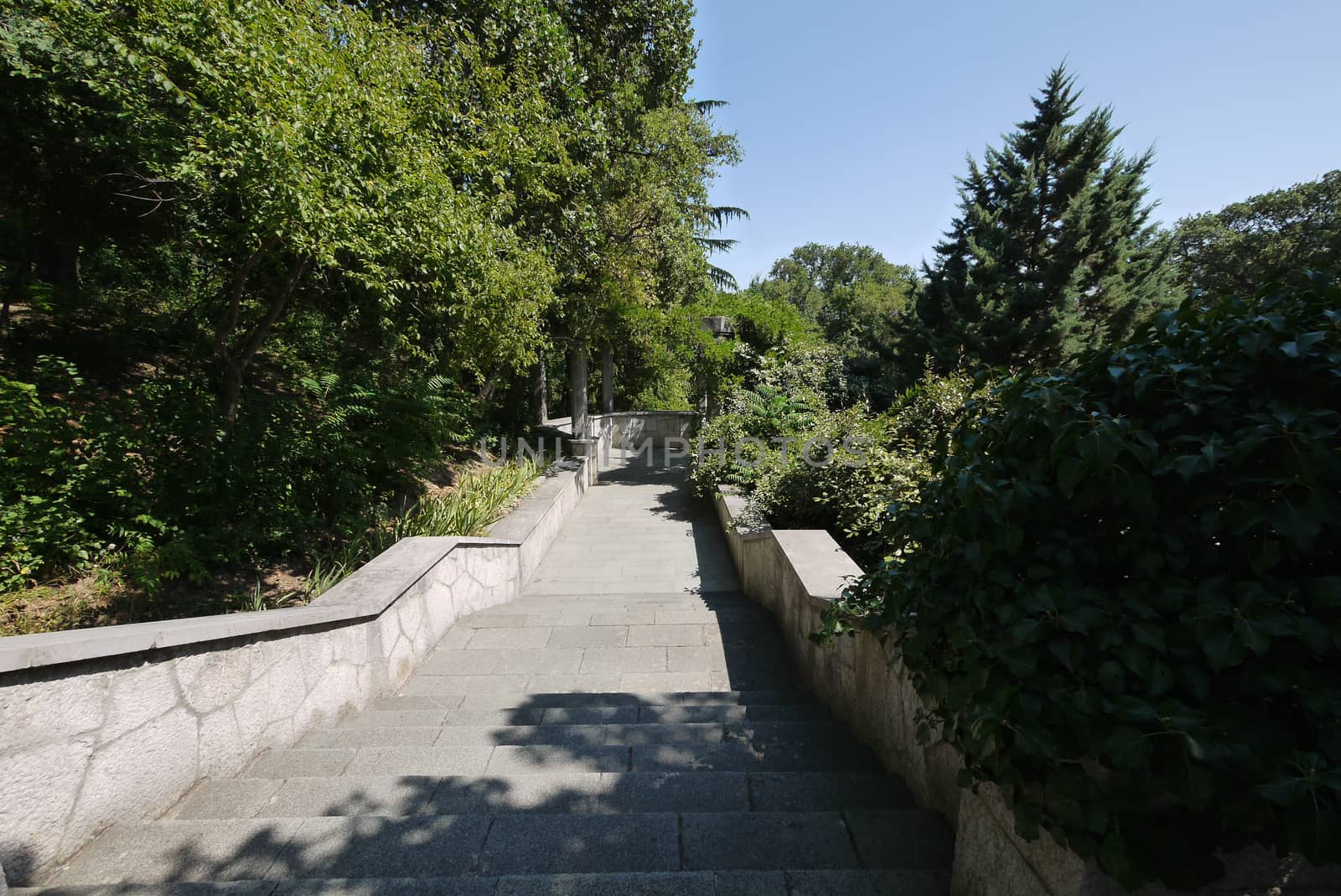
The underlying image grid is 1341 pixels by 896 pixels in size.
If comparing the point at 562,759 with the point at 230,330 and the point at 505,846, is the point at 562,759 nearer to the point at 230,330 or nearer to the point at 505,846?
the point at 505,846

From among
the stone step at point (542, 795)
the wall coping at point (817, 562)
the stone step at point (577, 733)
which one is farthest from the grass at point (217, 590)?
the wall coping at point (817, 562)

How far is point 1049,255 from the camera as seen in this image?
57.9 ft

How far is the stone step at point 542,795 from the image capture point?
2244 millimetres

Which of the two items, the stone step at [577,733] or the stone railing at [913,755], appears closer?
the stone railing at [913,755]

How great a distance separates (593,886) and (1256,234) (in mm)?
39257

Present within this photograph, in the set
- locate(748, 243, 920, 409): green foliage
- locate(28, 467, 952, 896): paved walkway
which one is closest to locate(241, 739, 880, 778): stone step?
locate(28, 467, 952, 896): paved walkway

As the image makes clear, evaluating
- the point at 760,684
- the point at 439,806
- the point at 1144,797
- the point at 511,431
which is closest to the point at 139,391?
the point at 439,806

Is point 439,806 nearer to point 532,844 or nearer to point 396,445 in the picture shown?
point 532,844

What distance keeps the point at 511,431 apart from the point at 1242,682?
48.9 ft

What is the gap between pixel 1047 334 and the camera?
16.8 meters

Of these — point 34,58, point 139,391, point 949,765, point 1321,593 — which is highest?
point 34,58

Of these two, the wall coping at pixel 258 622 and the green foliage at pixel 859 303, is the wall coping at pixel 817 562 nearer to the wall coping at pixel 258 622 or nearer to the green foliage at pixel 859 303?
the wall coping at pixel 258 622

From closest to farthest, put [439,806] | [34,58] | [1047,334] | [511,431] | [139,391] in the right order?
[439,806], [139,391], [34,58], [511,431], [1047,334]

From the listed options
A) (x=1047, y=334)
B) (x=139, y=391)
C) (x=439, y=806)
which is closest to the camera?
(x=439, y=806)
